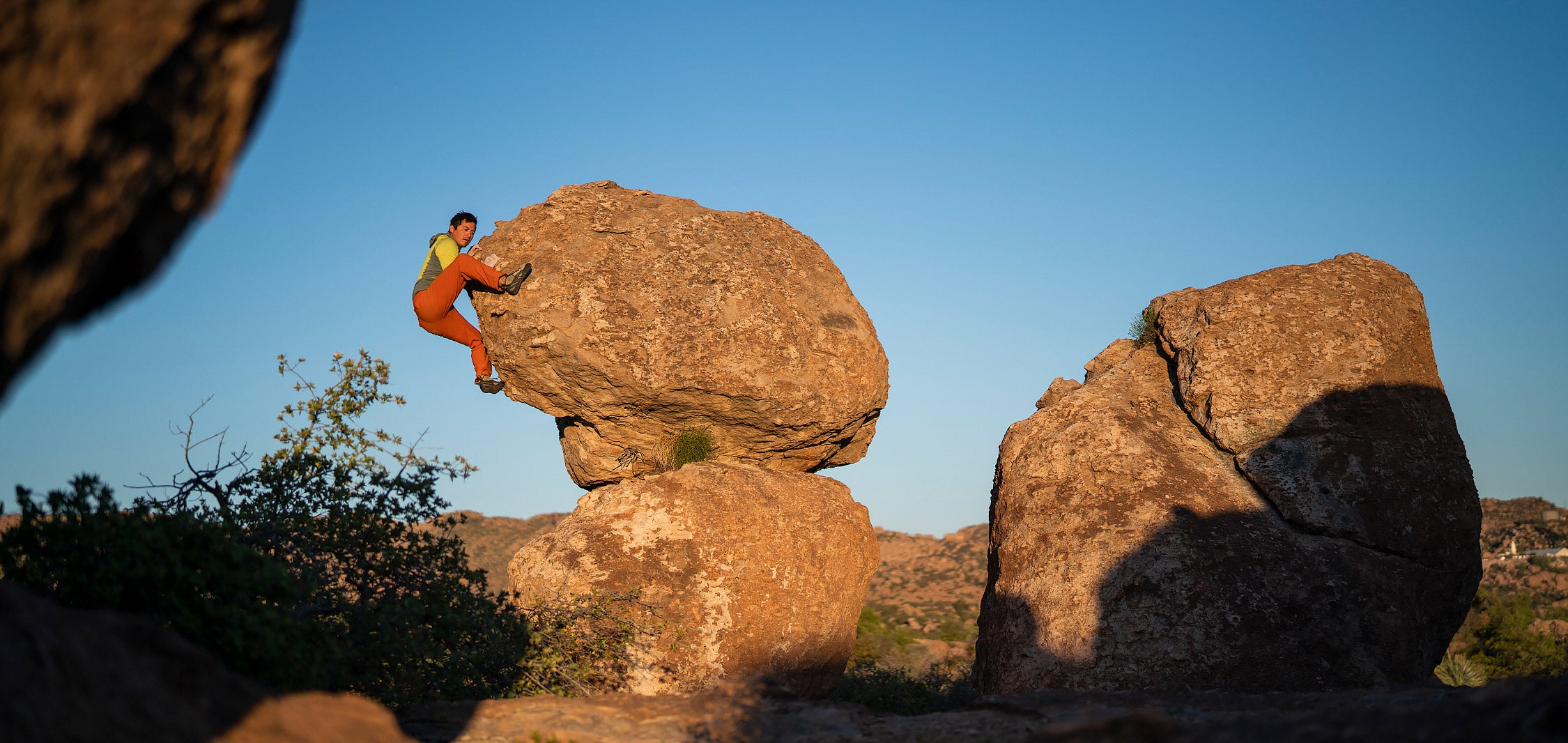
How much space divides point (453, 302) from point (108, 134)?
8.37m

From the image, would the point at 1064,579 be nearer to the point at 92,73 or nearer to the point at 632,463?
the point at 632,463

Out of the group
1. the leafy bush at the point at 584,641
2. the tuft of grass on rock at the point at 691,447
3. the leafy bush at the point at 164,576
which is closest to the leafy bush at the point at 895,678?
the leafy bush at the point at 584,641

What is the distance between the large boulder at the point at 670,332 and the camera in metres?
11.0

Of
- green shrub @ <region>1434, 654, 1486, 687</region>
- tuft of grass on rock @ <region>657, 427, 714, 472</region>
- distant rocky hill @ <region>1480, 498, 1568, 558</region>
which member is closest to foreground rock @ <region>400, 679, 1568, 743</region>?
tuft of grass on rock @ <region>657, 427, 714, 472</region>

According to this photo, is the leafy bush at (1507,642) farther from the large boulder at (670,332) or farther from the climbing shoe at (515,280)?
the climbing shoe at (515,280)

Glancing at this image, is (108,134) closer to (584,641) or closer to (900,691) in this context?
(584,641)

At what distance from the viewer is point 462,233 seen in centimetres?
1130

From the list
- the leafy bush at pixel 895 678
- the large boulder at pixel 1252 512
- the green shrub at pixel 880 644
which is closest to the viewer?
the large boulder at pixel 1252 512

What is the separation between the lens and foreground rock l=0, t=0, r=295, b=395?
2887 millimetres

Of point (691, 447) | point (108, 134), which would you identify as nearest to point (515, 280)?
point (691, 447)

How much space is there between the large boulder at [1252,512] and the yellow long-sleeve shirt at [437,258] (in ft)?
22.9

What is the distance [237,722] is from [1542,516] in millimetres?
46722

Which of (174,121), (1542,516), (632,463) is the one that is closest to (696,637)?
(632,463)

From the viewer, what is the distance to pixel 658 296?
1127 cm
